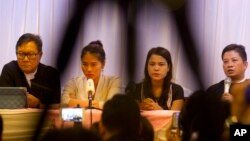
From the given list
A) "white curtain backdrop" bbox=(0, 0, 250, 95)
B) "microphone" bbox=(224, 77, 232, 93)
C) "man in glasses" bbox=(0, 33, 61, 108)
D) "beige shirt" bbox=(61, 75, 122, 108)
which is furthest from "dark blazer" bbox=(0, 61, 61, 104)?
"microphone" bbox=(224, 77, 232, 93)

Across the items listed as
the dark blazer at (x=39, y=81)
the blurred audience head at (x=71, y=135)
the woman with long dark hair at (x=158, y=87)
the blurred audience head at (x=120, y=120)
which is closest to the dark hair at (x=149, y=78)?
the woman with long dark hair at (x=158, y=87)

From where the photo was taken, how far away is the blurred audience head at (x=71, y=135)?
714 mm

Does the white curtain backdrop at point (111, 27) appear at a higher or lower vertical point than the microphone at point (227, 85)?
higher

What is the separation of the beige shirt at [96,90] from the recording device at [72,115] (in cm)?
28

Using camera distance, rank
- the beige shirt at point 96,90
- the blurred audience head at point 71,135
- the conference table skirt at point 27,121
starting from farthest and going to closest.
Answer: the beige shirt at point 96,90 → the conference table skirt at point 27,121 → the blurred audience head at point 71,135

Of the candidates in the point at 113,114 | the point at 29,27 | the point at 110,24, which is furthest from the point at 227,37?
the point at 113,114

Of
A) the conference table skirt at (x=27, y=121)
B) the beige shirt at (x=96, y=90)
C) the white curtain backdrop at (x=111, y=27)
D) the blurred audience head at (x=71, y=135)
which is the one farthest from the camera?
the white curtain backdrop at (x=111, y=27)

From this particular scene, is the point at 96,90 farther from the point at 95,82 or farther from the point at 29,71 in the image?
the point at 29,71

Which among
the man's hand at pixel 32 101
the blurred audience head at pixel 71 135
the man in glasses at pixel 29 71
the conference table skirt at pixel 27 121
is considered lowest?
the conference table skirt at pixel 27 121

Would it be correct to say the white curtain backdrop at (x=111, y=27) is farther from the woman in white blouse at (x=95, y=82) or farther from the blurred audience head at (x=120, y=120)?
the blurred audience head at (x=120, y=120)

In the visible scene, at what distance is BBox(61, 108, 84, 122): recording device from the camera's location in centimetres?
129

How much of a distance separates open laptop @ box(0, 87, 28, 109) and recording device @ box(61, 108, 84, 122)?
0.16 m

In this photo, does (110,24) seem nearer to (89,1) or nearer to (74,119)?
(74,119)

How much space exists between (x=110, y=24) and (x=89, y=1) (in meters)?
1.09
